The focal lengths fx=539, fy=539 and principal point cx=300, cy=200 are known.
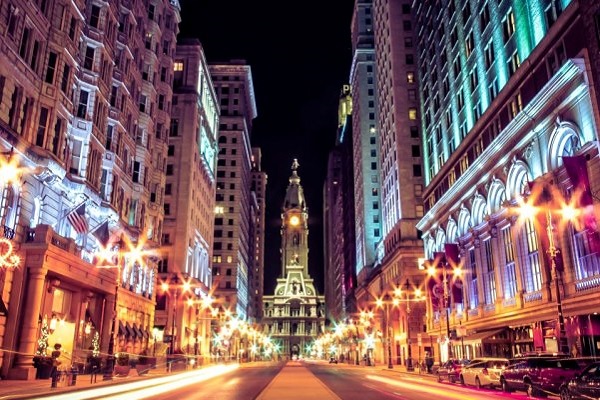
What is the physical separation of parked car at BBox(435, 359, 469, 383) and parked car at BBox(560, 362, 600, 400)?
15605 millimetres

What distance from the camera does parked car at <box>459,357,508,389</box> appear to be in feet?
94.0

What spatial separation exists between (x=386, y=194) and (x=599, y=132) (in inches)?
2690

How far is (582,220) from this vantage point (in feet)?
108

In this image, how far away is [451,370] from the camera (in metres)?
36.0

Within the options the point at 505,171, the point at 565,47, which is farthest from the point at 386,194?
the point at 565,47

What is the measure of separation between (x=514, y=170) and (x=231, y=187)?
105 meters

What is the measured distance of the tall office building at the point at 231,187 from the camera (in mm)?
134500

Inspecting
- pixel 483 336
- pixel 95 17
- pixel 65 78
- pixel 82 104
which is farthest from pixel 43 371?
pixel 483 336

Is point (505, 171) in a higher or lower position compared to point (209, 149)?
lower

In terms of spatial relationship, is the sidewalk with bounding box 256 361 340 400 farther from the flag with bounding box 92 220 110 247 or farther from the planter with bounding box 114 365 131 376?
the flag with bounding box 92 220 110 247

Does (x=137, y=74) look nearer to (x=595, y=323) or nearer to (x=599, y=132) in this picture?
(x=599, y=132)

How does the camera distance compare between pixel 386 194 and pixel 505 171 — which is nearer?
pixel 505 171

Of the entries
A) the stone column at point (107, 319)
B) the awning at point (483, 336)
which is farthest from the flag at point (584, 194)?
the stone column at point (107, 319)

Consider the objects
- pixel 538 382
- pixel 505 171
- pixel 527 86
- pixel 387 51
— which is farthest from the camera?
pixel 387 51
